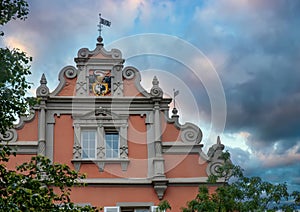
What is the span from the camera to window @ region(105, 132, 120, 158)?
2200 centimetres

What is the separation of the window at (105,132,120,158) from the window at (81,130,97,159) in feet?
1.66

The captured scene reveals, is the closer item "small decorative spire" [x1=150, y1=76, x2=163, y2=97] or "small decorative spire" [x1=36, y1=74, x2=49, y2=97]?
"small decorative spire" [x1=36, y1=74, x2=49, y2=97]

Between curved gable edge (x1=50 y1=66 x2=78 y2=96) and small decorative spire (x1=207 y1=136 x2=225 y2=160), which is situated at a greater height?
curved gable edge (x1=50 y1=66 x2=78 y2=96)

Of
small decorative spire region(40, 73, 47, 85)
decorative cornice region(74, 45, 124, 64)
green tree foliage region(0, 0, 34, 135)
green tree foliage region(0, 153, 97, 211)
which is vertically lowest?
green tree foliage region(0, 153, 97, 211)

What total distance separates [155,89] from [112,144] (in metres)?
2.90

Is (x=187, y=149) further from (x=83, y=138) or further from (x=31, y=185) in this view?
(x=31, y=185)

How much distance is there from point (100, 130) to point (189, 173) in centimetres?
397

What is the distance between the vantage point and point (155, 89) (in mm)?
22734

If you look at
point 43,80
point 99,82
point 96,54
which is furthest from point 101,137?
point 96,54

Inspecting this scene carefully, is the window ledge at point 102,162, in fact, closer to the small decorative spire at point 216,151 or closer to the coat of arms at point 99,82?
the coat of arms at point 99,82

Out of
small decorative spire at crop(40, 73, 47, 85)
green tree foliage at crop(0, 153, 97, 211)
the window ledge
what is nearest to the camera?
green tree foliage at crop(0, 153, 97, 211)

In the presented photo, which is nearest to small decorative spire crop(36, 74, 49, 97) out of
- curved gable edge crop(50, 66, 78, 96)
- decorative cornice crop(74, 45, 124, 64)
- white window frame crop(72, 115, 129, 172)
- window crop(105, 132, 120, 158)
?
curved gable edge crop(50, 66, 78, 96)

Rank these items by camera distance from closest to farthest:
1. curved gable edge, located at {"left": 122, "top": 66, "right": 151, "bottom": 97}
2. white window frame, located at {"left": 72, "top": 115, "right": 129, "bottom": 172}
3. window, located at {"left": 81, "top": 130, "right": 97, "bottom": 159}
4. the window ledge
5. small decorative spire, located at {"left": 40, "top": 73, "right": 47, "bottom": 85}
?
the window ledge
white window frame, located at {"left": 72, "top": 115, "right": 129, "bottom": 172}
window, located at {"left": 81, "top": 130, "right": 97, "bottom": 159}
small decorative spire, located at {"left": 40, "top": 73, "right": 47, "bottom": 85}
curved gable edge, located at {"left": 122, "top": 66, "right": 151, "bottom": 97}

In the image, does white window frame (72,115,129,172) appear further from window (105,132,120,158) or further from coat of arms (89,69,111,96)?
coat of arms (89,69,111,96)
